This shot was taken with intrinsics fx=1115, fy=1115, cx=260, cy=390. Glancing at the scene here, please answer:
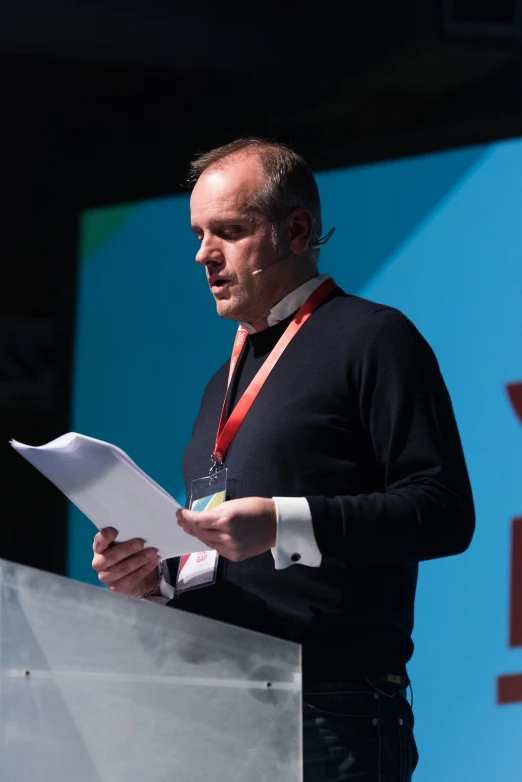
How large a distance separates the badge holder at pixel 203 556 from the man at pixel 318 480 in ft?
0.04

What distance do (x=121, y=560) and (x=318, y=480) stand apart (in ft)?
0.88

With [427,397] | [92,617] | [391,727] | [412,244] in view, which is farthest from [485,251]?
[92,617]

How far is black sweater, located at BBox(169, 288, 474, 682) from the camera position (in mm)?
1273

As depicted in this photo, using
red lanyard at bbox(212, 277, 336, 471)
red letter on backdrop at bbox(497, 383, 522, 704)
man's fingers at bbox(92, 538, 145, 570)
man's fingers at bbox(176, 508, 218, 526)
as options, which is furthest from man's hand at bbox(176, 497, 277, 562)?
red letter on backdrop at bbox(497, 383, 522, 704)

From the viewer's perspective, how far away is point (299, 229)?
159 cm

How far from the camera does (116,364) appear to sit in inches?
145

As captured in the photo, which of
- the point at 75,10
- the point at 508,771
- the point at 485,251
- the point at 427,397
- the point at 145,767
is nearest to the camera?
the point at 145,767

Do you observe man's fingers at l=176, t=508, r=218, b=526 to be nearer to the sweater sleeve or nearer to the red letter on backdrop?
the sweater sleeve

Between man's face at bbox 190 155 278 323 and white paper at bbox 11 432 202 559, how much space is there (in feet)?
1.24

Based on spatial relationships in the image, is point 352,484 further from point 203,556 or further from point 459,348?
point 459,348

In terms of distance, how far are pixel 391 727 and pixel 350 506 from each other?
0.28 meters

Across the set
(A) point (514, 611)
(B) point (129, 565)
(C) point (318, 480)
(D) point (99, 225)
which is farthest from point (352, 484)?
(D) point (99, 225)

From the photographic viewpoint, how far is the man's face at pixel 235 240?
154cm

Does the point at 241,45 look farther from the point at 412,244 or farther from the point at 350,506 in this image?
the point at 350,506
